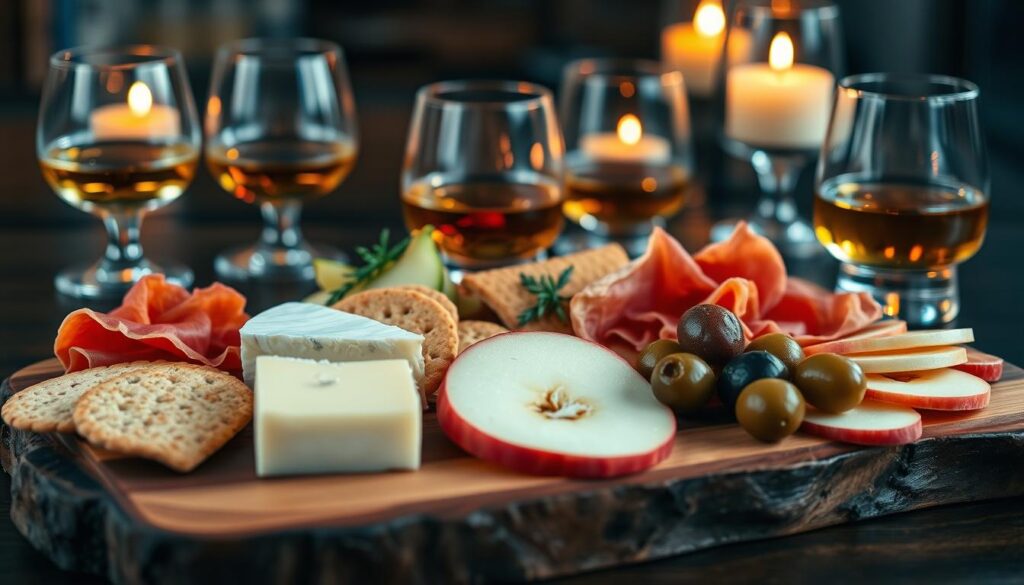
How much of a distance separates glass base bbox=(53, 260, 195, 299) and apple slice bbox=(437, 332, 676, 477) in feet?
2.41

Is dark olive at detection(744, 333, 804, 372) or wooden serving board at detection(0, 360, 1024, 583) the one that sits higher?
dark olive at detection(744, 333, 804, 372)

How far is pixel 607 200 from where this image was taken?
1.97 metres

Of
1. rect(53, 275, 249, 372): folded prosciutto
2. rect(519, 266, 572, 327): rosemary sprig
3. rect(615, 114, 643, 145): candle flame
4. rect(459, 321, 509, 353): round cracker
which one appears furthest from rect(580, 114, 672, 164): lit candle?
rect(53, 275, 249, 372): folded prosciutto

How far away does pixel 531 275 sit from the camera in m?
1.55

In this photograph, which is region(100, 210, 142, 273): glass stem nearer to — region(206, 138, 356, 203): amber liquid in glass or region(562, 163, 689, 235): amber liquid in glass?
region(206, 138, 356, 203): amber liquid in glass

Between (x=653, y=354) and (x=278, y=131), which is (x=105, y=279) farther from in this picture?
(x=653, y=354)

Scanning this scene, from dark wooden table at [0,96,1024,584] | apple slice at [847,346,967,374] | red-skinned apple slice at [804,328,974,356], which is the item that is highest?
red-skinned apple slice at [804,328,974,356]

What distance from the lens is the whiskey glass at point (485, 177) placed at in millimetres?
1742

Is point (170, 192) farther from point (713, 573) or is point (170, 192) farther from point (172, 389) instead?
point (713, 573)

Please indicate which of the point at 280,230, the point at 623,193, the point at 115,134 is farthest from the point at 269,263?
the point at 623,193

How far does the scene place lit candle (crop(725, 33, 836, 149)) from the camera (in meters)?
2.05

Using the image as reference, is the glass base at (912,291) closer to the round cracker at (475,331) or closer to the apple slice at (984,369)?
the apple slice at (984,369)

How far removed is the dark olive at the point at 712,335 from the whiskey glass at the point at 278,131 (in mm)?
787

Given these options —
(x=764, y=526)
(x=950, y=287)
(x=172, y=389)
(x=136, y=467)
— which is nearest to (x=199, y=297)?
(x=172, y=389)
